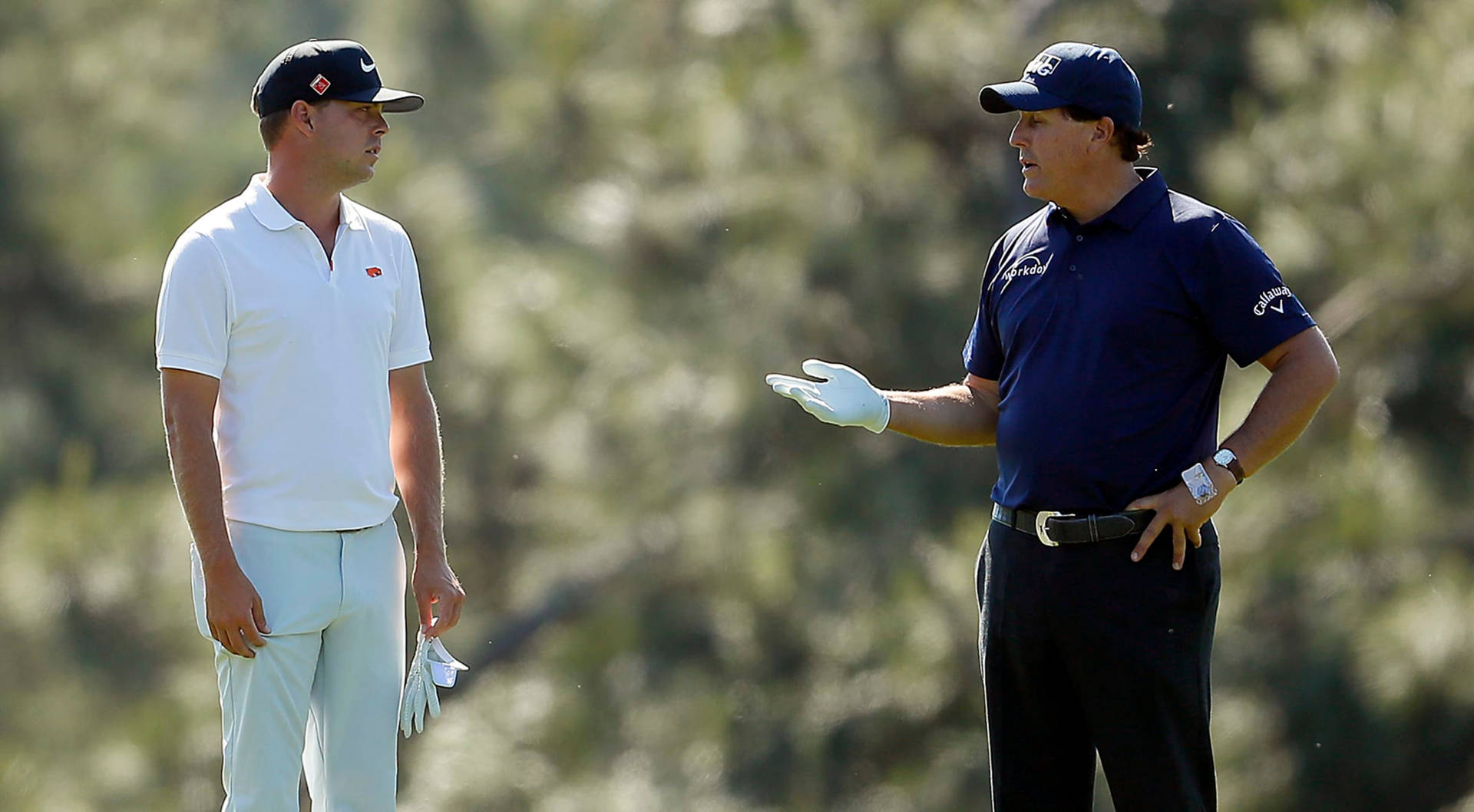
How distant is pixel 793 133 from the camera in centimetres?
661

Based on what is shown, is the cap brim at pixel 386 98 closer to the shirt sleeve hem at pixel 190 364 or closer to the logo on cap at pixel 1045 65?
the shirt sleeve hem at pixel 190 364

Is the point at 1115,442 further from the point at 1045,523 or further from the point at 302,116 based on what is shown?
the point at 302,116

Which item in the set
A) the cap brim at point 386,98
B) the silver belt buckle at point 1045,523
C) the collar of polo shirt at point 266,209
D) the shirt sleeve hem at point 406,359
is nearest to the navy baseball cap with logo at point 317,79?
the cap brim at point 386,98

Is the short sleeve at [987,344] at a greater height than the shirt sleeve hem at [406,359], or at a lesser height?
greater

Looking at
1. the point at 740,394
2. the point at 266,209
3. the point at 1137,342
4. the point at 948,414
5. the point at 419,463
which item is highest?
the point at 266,209

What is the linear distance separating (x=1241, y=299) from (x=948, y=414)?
1.86ft

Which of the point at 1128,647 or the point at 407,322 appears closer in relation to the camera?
the point at 1128,647

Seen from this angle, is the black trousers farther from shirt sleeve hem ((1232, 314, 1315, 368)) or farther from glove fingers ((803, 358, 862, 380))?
glove fingers ((803, 358, 862, 380))

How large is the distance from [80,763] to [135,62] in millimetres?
3346

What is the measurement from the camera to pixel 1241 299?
2547mm

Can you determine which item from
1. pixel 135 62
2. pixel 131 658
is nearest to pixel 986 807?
pixel 131 658

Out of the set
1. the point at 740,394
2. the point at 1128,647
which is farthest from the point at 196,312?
the point at 740,394

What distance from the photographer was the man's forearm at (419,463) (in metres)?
2.85

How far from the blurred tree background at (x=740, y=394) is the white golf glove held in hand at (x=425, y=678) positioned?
345cm
